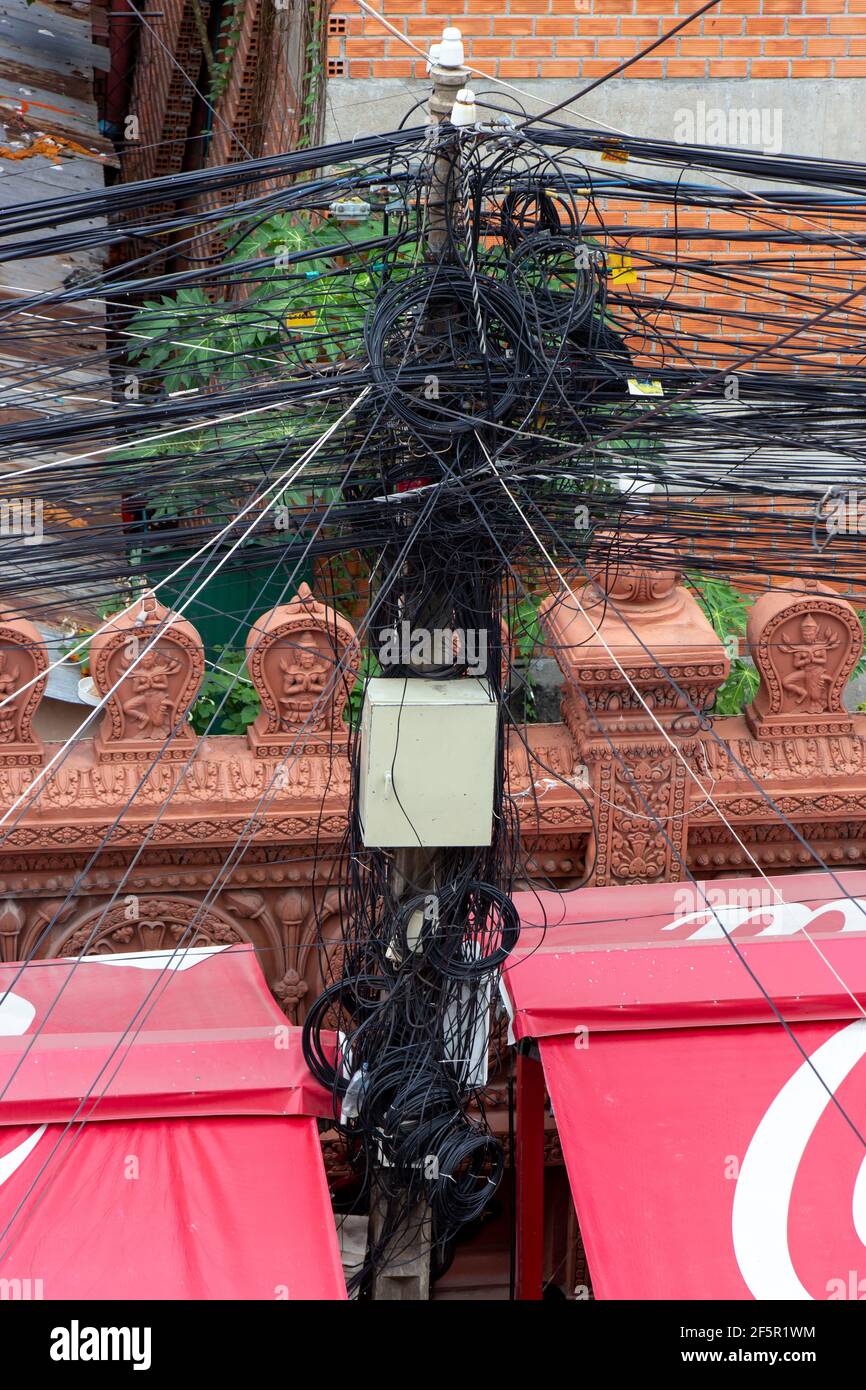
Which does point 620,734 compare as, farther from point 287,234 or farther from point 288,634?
point 287,234

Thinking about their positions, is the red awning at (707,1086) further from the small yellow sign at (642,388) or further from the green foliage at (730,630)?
the small yellow sign at (642,388)

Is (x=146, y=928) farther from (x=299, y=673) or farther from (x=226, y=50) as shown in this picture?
(x=226, y=50)

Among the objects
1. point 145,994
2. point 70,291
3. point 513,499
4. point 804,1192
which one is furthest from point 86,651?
point 804,1192

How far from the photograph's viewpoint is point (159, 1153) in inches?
184

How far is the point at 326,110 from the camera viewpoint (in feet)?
26.7

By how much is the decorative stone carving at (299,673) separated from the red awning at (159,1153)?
1.13m

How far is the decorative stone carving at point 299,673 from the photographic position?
567 centimetres

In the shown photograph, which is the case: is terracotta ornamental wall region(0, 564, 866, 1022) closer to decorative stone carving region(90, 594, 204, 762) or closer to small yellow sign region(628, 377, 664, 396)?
decorative stone carving region(90, 594, 204, 762)

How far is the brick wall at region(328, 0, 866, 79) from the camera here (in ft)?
26.2

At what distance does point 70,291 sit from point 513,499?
5.02 ft

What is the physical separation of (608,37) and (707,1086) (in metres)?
5.84

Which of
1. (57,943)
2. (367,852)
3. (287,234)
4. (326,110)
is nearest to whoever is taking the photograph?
(367,852)

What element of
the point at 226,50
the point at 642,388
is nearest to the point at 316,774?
the point at 642,388
